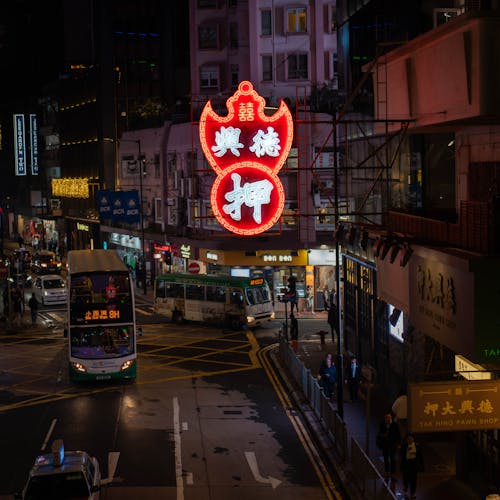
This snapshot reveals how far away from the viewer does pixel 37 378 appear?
119ft

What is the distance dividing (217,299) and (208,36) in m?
22.9

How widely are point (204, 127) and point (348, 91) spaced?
239 inches

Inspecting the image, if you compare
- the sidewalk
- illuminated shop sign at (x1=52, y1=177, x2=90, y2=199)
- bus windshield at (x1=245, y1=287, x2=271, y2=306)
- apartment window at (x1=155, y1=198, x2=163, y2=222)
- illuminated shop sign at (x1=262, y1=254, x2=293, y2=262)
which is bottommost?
the sidewalk

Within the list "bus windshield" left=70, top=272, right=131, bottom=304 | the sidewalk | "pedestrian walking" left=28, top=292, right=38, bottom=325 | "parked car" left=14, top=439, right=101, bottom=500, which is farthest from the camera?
"pedestrian walking" left=28, top=292, right=38, bottom=325

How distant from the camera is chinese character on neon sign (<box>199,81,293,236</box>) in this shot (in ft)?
116

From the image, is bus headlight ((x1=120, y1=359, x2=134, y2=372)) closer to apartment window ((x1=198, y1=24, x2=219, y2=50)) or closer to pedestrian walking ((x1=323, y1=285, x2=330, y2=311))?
pedestrian walking ((x1=323, y1=285, x2=330, y2=311))

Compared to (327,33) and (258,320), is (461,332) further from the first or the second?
(327,33)

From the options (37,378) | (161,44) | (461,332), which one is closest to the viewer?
(461,332)

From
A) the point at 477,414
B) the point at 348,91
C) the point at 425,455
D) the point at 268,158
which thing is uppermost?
the point at 348,91

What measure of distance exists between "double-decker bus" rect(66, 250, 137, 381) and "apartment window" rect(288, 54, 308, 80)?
27184 mm

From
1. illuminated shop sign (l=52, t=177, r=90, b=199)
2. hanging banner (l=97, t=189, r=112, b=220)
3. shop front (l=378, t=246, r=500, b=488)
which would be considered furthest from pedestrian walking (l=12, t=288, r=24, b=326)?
illuminated shop sign (l=52, t=177, r=90, b=199)

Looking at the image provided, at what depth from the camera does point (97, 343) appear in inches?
1357

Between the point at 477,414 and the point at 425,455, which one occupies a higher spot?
the point at 477,414

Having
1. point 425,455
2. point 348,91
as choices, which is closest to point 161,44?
point 348,91
